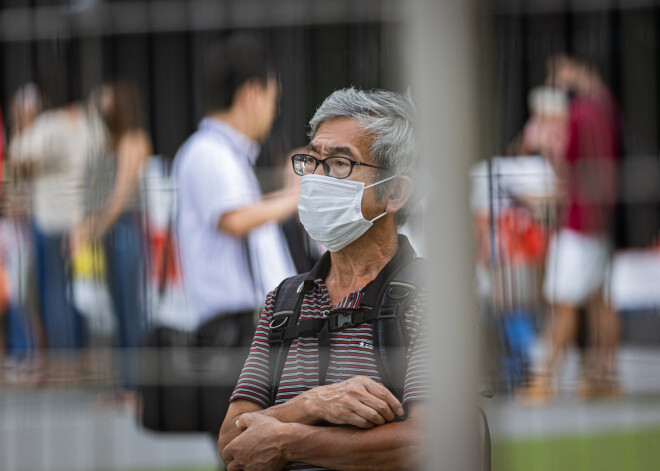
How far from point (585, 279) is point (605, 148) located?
367mm

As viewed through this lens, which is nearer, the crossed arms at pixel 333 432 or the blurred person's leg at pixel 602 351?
the crossed arms at pixel 333 432

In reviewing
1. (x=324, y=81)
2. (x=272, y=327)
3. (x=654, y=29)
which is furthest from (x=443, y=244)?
(x=654, y=29)

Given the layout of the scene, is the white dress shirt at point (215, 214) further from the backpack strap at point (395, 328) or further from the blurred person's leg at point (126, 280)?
the backpack strap at point (395, 328)

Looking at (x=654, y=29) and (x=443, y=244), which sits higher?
(x=654, y=29)

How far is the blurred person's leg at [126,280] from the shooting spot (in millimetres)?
2068

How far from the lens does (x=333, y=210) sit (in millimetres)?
1373

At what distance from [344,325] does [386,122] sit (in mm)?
302

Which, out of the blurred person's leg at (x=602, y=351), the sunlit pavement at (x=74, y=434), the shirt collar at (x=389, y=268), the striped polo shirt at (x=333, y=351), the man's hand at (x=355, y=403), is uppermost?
the shirt collar at (x=389, y=268)

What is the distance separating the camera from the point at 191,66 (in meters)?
2.04

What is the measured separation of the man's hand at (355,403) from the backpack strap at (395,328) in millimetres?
17

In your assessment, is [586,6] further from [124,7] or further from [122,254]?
[122,254]

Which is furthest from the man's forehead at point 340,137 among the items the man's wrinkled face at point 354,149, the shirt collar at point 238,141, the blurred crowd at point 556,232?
the shirt collar at point 238,141

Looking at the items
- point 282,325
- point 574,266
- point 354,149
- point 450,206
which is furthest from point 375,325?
point 574,266

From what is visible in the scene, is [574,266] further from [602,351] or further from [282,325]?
[282,325]
